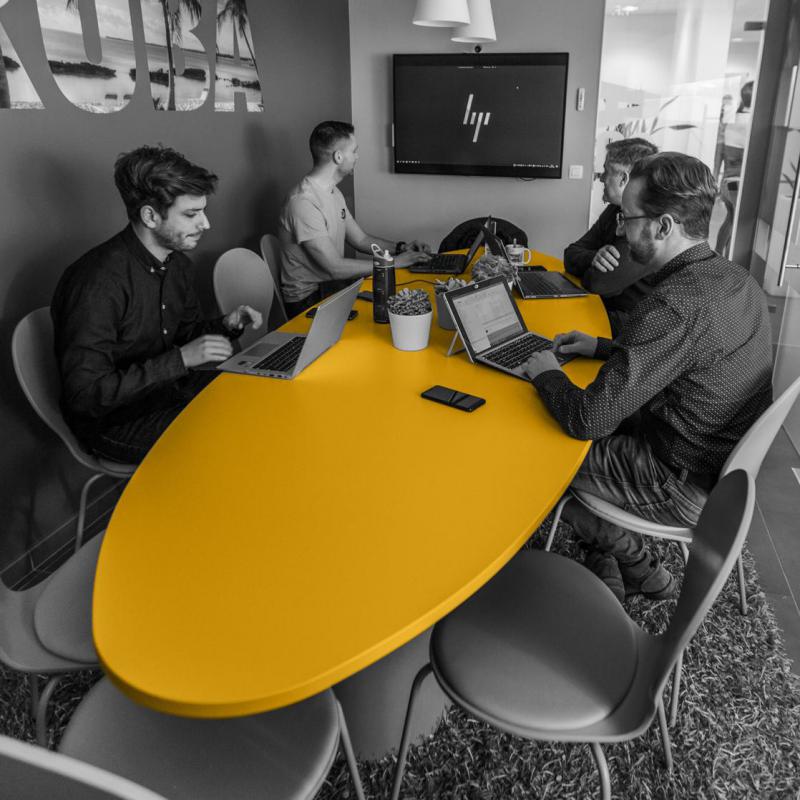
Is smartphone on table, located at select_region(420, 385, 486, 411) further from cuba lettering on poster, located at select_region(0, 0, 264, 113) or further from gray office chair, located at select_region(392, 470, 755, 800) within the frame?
cuba lettering on poster, located at select_region(0, 0, 264, 113)

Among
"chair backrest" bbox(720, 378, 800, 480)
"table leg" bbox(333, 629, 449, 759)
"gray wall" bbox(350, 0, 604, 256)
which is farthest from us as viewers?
"gray wall" bbox(350, 0, 604, 256)

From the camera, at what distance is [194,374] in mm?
2488

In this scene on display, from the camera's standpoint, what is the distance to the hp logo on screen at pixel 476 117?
470 cm

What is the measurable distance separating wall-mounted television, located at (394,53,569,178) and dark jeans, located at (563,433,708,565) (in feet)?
10.7

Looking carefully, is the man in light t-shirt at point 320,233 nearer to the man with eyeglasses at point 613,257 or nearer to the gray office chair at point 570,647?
the man with eyeglasses at point 613,257

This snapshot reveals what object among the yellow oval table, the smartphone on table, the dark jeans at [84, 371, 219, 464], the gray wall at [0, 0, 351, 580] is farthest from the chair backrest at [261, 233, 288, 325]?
the smartphone on table

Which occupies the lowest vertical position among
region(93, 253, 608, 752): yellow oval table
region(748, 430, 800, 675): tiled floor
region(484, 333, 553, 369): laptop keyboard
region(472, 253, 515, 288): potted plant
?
region(748, 430, 800, 675): tiled floor

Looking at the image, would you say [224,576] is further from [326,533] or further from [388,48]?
[388,48]

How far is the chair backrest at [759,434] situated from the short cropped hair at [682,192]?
503mm

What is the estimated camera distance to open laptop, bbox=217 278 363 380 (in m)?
2.00

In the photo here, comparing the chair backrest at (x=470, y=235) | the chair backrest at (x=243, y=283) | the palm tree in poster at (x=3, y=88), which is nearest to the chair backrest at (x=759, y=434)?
the chair backrest at (x=243, y=283)

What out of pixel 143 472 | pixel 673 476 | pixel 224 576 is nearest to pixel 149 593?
pixel 224 576

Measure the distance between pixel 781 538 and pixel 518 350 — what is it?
1.29 meters

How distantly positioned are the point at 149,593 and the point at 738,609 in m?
1.81
